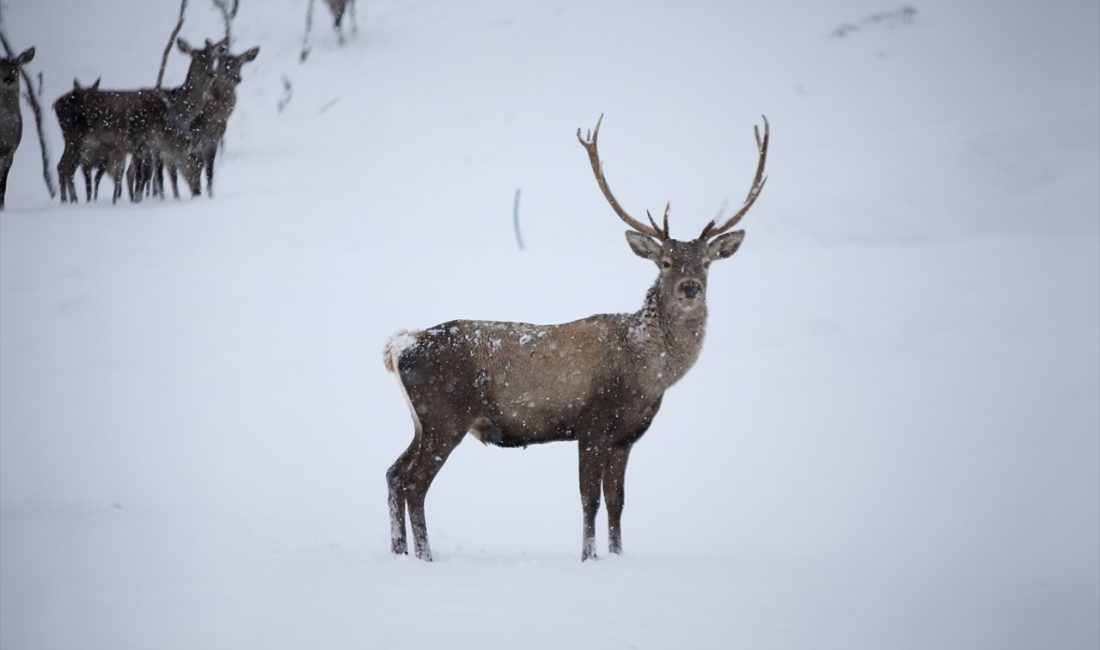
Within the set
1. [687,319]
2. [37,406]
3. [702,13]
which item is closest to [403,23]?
[702,13]

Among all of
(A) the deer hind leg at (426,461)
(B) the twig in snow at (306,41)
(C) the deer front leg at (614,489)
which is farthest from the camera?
(B) the twig in snow at (306,41)

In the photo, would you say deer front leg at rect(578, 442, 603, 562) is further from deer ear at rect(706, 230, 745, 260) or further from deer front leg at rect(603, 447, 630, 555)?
deer ear at rect(706, 230, 745, 260)

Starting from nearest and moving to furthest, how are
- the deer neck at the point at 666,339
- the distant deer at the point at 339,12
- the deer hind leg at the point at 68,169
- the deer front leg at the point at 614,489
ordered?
the deer front leg at the point at 614,489 < the deer neck at the point at 666,339 < the deer hind leg at the point at 68,169 < the distant deer at the point at 339,12

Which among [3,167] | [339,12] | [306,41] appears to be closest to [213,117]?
[3,167]

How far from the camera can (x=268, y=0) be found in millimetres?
34250

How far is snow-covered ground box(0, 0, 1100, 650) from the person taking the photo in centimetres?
595

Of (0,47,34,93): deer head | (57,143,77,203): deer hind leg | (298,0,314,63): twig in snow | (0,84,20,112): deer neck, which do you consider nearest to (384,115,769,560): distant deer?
(0,84,20,112): deer neck

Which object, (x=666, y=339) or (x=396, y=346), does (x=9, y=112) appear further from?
(x=666, y=339)

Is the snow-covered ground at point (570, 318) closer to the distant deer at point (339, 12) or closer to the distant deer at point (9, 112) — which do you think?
the distant deer at point (339, 12)

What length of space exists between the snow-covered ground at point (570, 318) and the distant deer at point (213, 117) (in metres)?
0.62

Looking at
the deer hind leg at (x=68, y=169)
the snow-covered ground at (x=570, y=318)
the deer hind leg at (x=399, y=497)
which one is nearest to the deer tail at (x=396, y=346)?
the deer hind leg at (x=399, y=497)

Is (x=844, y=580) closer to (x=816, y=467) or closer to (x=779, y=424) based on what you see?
(x=816, y=467)

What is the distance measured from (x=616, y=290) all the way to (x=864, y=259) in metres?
4.02

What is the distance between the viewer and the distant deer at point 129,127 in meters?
15.9
